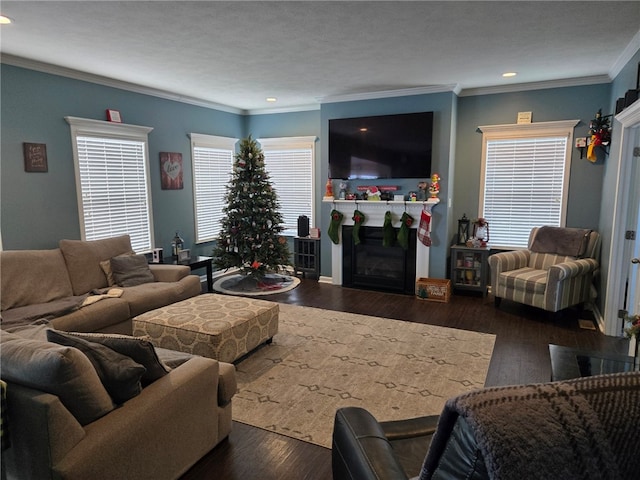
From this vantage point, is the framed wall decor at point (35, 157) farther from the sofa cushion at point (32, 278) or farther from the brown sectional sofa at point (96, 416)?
the brown sectional sofa at point (96, 416)

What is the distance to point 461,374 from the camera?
3.29 meters

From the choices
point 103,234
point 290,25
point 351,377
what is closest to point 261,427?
point 351,377

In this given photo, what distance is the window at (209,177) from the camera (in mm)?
6285

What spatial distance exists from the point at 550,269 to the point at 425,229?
5.20 feet

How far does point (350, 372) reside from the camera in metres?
3.34

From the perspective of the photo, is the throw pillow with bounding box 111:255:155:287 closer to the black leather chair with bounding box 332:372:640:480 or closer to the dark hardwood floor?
the dark hardwood floor

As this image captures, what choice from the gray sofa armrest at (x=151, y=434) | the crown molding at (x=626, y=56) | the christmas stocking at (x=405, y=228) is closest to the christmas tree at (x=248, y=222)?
the christmas stocking at (x=405, y=228)

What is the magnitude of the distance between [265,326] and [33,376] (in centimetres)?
216

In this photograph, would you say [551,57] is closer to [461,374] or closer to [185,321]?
[461,374]

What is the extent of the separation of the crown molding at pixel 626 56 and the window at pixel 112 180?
5280mm

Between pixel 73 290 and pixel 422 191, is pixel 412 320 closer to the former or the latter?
pixel 422 191

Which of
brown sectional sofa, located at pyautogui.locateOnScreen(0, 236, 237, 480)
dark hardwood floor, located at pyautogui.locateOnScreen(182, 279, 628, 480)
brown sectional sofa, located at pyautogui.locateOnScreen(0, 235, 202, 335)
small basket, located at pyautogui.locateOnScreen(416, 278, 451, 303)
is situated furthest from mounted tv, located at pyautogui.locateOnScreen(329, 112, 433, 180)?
brown sectional sofa, located at pyautogui.locateOnScreen(0, 236, 237, 480)

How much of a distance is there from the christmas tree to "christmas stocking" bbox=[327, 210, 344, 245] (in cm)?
86

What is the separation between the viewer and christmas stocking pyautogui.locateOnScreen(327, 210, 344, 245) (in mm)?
5938
